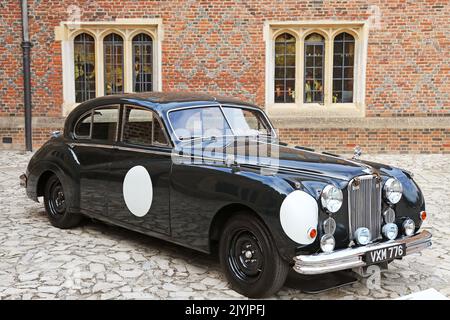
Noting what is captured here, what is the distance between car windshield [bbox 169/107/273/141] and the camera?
210 inches

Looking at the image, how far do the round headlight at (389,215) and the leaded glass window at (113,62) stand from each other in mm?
10557

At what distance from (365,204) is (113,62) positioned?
1081 cm

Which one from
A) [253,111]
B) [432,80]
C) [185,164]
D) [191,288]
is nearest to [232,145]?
[185,164]

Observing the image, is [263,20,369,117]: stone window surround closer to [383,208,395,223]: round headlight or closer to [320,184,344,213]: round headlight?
[383,208,395,223]: round headlight

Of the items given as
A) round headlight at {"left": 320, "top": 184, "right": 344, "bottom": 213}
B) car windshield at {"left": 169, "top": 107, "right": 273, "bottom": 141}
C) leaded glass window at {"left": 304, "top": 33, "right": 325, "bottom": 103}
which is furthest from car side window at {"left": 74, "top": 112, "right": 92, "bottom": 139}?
leaded glass window at {"left": 304, "top": 33, "right": 325, "bottom": 103}

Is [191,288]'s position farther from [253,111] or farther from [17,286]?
[253,111]

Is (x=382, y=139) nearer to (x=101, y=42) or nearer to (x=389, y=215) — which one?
(x=101, y=42)

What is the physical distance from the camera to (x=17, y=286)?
15.1ft

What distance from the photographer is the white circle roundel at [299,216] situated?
13.2 feet

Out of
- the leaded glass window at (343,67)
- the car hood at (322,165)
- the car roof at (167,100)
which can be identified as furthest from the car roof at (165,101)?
the leaded glass window at (343,67)

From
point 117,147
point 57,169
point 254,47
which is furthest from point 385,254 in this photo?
point 254,47

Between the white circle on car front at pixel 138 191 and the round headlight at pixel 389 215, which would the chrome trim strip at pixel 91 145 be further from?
the round headlight at pixel 389 215

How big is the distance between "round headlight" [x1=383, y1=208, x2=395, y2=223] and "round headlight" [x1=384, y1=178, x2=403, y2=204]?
3.1 inches
